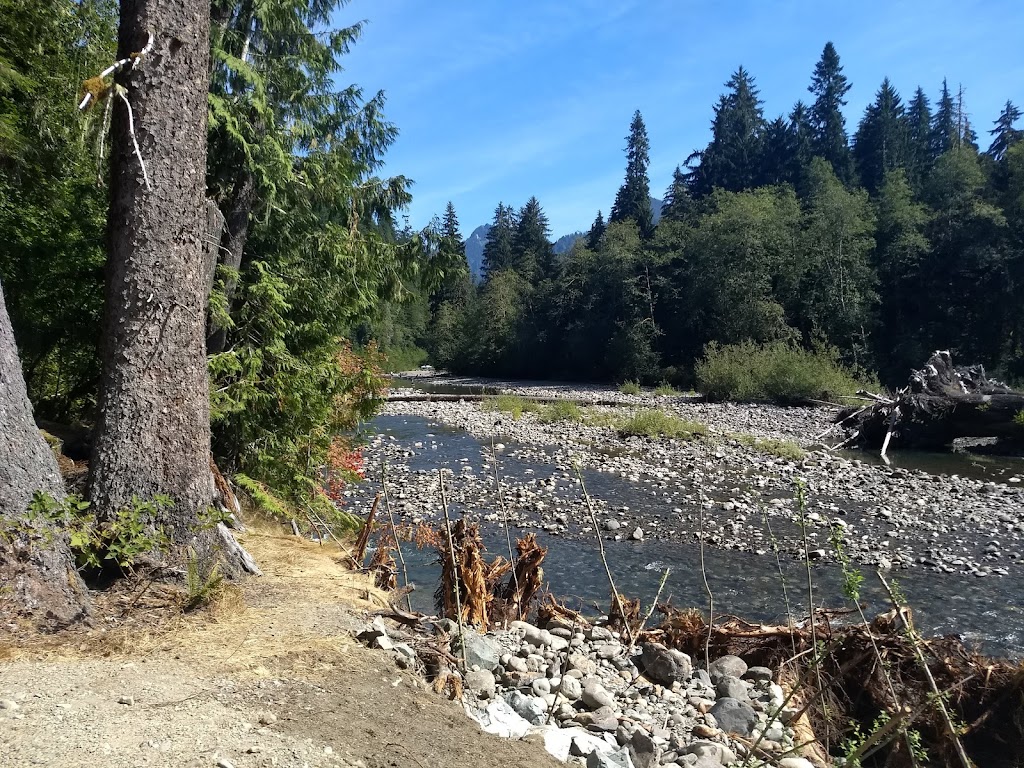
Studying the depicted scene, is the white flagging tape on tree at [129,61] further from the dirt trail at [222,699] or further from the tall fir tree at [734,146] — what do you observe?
the tall fir tree at [734,146]

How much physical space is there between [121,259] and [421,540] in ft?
14.3

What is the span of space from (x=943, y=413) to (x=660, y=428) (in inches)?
295

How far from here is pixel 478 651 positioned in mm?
4734

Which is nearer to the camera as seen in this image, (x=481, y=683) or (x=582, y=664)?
(x=481, y=683)

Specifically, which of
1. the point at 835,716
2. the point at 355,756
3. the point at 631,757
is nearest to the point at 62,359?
the point at 355,756

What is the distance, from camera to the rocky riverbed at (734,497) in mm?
10234

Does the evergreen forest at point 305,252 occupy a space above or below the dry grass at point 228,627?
above

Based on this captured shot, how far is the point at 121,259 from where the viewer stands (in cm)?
472

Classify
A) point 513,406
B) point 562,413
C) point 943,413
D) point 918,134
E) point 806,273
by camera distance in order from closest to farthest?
point 943,413 → point 562,413 → point 513,406 → point 806,273 → point 918,134

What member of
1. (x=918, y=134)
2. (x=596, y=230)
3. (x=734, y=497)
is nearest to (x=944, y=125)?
(x=918, y=134)

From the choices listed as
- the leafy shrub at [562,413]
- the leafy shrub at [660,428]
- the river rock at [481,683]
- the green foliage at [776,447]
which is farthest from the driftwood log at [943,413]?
the river rock at [481,683]

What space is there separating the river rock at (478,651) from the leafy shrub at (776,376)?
87.2 feet

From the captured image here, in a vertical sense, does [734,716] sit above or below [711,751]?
below

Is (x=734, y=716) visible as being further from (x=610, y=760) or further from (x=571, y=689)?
(x=610, y=760)
